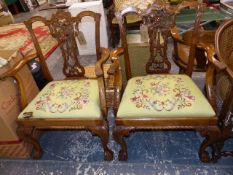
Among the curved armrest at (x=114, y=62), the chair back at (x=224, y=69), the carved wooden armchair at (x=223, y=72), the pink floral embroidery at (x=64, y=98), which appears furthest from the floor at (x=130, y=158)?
the curved armrest at (x=114, y=62)

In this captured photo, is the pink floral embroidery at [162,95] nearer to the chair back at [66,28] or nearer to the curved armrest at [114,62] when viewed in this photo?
the curved armrest at [114,62]

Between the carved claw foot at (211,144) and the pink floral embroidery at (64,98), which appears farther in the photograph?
the pink floral embroidery at (64,98)

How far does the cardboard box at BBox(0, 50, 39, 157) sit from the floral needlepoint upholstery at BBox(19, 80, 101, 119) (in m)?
0.17

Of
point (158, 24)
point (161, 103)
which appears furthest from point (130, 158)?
point (158, 24)

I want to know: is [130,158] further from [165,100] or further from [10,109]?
[10,109]

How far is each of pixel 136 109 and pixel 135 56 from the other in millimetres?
765

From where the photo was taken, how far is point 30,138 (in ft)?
5.24

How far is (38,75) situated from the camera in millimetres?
2057

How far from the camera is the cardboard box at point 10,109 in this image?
61.2 inches

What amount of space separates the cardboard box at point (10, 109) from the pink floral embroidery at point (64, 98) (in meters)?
0.25

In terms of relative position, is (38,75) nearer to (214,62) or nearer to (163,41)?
(163,41)

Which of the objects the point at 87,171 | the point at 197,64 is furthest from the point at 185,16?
the point at 87,171

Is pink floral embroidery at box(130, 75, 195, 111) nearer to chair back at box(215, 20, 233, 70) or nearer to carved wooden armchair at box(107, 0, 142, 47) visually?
chair back at box(215, 20, 233, 70)

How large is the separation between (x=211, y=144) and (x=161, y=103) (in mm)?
457
